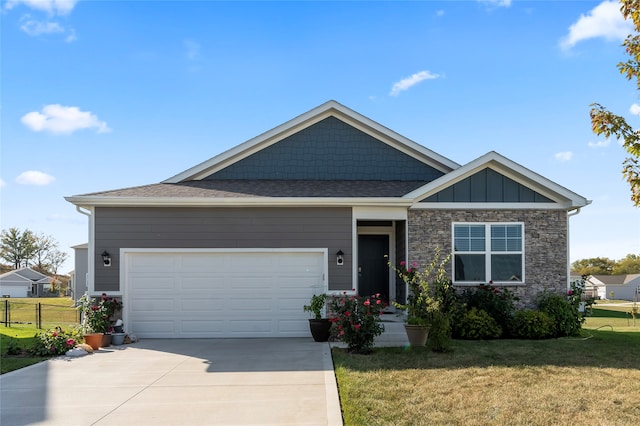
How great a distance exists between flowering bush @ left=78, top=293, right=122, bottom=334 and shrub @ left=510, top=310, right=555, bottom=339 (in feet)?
30.0

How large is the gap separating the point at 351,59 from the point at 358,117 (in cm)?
168

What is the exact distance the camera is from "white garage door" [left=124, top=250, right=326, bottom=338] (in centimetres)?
1302

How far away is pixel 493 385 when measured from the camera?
7730 mm

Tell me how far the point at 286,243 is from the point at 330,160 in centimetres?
372

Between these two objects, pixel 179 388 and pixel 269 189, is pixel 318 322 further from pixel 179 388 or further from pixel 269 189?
pixel 179 388

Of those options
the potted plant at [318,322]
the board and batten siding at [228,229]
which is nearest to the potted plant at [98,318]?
the board and batten siding at [228,229]

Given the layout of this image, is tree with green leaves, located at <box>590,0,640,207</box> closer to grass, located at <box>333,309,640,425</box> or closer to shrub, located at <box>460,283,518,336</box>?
grass, located at <box>333,309,640,425</box>

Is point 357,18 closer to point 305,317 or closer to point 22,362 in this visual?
point 305,317

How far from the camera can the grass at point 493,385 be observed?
6.38 meters

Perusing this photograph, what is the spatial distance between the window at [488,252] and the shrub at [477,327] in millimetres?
1262

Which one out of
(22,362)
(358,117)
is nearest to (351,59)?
(358,117)

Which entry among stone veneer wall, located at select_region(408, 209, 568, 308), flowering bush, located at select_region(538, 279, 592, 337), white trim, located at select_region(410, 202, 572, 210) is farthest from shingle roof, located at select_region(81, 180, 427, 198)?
flowering bush, located at select_region(538, 279, 592, 337)

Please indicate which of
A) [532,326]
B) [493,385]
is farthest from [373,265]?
[493,385]

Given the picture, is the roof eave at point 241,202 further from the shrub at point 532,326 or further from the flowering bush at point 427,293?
the shrub at point 532,326
